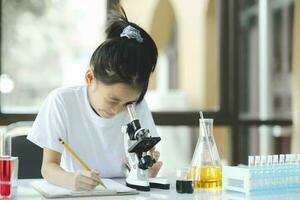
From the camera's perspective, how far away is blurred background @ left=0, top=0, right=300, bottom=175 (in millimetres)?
3764

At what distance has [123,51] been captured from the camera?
5.73 feet

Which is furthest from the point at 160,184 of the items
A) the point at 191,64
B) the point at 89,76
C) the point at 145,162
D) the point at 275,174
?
the point at 191,64

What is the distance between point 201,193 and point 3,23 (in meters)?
2.48

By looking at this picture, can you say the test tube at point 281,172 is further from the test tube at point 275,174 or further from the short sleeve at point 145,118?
the short sleeve at point 145,118

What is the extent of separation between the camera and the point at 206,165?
171 centimetres

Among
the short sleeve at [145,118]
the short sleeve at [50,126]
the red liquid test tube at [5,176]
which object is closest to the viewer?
the red liquid test tube at [5,176]

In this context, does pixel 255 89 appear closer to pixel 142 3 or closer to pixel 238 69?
pixel 238 69

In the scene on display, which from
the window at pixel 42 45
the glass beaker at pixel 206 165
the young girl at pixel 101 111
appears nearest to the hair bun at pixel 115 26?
the young girl at pixel 101 111

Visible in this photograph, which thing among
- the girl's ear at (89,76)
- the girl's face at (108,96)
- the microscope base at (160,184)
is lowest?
the microscope base at (160,184)

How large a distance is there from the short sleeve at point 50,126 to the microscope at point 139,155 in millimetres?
267

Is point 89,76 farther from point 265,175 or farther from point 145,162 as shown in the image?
point 265,175

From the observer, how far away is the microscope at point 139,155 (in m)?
1.61

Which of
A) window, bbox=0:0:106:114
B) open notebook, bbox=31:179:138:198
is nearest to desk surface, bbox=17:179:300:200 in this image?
open notebook, bbox=31:179:138:198

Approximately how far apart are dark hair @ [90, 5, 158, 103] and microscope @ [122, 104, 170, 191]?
11 centimetres
